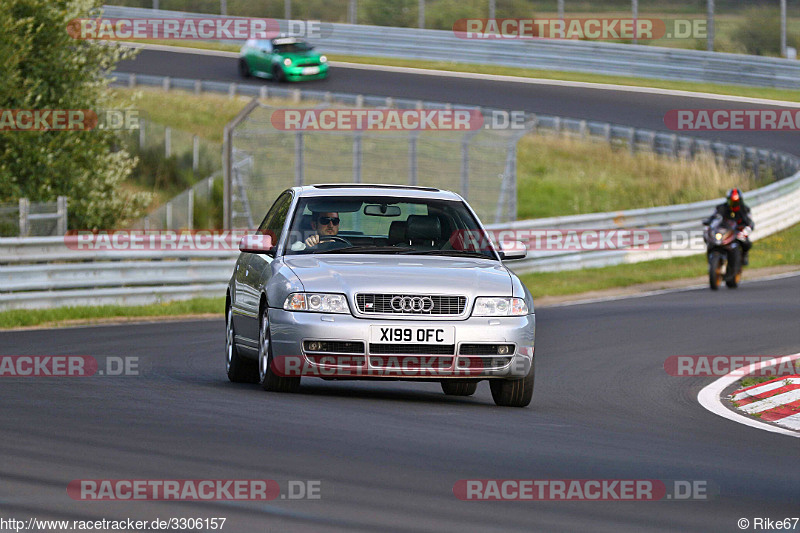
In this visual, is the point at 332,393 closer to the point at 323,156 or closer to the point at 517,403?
the point at 517,403

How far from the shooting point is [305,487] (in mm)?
6777

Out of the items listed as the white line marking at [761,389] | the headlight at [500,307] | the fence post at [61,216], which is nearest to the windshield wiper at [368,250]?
the headlight at [500,307]

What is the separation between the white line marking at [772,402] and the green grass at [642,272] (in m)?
12.0

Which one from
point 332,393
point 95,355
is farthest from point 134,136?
point 332,393

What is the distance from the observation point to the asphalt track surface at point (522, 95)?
4097 cm

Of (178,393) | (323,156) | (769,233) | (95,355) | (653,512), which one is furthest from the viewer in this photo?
(769,233)

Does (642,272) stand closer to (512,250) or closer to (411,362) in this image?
(512,250)

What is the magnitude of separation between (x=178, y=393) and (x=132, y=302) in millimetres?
A: 10165

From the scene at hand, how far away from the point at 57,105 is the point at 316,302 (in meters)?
18.5

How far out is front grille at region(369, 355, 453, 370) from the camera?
981 cm

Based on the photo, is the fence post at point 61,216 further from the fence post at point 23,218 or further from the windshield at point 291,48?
the windshield at point 291,48

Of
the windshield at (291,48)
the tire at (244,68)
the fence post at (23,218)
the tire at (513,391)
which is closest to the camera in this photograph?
the tire at (513,391)

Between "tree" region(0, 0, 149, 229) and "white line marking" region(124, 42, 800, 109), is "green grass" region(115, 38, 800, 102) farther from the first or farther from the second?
"tree" region(0, 0, 149, 229)

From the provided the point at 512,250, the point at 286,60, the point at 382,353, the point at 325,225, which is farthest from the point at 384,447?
the point at 286,60
